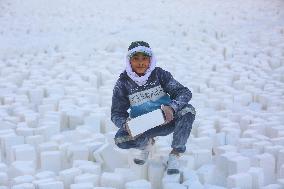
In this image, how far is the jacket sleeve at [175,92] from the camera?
2.91 meters

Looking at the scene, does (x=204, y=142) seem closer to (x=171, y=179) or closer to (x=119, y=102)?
(x=171, y=179)

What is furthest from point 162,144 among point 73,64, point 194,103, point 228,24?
point 228,24

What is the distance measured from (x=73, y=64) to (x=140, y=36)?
1.56 meters

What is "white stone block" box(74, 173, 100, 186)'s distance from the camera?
2.88 metres

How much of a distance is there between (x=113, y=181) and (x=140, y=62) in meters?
0.73

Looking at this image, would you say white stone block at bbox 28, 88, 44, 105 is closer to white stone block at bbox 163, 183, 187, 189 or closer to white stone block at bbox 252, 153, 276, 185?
white stone block at bbox 163, 183, 187, 189

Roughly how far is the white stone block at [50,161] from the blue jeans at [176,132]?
0.46m

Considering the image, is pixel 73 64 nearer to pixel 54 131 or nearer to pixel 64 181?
pixel 54 131

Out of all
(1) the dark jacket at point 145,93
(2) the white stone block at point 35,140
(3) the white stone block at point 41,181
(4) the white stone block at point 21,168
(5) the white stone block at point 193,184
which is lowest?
(5) the white stone block at point 193,184

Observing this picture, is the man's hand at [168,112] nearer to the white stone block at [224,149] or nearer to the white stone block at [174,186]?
the white stone block at [174,186]

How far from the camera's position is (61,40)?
7176 millimetres

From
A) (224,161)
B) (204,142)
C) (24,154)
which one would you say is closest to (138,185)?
(224,161)

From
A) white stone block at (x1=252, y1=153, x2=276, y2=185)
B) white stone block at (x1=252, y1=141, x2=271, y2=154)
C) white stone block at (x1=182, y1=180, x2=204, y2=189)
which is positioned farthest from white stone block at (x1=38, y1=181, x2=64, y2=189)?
white stone block at (x1=252, y1=141, x2=271, y2=154)

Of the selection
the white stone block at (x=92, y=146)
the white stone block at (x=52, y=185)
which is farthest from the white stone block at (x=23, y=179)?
the white stone block at (x=92, y=146)
